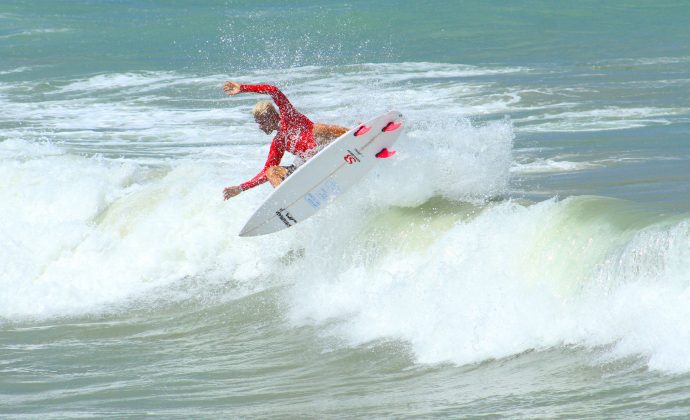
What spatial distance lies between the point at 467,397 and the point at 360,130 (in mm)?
3758

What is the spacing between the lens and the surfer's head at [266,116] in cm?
996

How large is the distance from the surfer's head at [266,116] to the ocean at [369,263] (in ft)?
4.08

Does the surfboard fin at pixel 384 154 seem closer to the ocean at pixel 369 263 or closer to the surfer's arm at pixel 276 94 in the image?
the ocean at pixel 369 263

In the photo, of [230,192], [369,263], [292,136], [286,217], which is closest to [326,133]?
[292,136]

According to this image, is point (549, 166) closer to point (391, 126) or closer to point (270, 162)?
point (391, 126)

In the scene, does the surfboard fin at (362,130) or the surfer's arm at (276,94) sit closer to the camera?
the surfer's arm at (276,94)

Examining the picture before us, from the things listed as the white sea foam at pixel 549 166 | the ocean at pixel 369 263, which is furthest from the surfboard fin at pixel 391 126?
the white sea foam at pixel 549 166

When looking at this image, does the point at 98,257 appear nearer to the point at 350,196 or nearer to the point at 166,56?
the point at 350,196

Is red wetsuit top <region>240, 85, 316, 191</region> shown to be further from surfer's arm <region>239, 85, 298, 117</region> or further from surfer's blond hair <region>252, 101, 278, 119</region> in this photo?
surfer's blond hair <region>252, 101, 278, 119</region>

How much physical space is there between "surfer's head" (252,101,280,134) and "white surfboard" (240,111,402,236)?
0.44m

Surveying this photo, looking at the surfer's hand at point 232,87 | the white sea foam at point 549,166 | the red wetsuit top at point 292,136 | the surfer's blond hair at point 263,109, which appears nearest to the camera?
the surfer's hand at point 232,87

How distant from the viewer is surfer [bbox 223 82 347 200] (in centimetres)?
1002

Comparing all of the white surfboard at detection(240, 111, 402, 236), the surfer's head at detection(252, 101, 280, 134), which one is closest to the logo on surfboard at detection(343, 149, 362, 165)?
the white surfboard at detection(240, 111, 402, 236)

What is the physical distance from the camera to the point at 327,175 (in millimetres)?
10359
